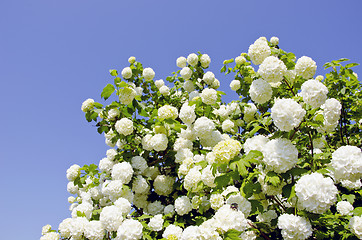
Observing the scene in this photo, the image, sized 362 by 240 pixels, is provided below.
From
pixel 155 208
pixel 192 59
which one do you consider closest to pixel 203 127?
pixel 155 208

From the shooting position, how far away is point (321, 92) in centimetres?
251

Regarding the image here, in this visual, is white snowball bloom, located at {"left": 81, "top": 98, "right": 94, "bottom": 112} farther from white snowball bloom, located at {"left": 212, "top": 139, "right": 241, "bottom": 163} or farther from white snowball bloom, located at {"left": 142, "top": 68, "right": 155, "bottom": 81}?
white snowball bloom, located at {"left": 212, "top": 139, "right": 241, "bottom": 163}

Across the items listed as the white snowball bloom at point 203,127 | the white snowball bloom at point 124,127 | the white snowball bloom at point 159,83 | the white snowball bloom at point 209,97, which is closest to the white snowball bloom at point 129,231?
the white snowball bloom at point 124,127

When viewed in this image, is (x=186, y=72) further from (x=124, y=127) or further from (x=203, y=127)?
(x=124, y=127)

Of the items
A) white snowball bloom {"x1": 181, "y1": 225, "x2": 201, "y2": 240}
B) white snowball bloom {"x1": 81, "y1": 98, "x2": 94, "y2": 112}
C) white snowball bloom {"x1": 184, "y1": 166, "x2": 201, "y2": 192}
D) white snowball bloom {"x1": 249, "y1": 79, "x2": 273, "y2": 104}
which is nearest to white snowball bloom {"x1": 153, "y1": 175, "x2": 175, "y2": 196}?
white snowball bloom {"x1": 184, "y1": 166, "x2": 201, "y2": 192}

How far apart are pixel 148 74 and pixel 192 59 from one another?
110cm

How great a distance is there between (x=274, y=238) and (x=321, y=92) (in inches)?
71.2

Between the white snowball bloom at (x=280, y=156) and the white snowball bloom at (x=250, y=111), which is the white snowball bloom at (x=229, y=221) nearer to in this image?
the white snowball bloom at (x=280, y=156)

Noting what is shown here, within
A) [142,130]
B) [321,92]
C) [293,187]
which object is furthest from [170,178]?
[321,92]

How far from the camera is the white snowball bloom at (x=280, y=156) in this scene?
240 centimetres

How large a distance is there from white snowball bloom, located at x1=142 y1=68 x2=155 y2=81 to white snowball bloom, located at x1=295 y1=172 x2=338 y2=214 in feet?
14.6

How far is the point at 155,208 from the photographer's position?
437 centimetres

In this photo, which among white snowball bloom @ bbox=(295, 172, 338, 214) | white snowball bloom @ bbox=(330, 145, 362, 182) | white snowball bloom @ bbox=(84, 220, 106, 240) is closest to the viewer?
white snowball bloom @ bbox=(295, 172, 338, 214)

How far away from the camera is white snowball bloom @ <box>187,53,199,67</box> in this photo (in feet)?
19.7
